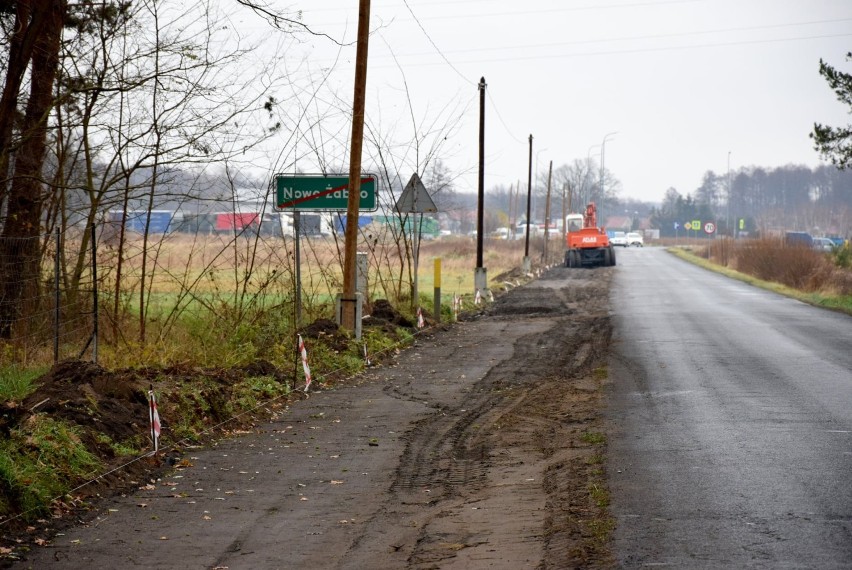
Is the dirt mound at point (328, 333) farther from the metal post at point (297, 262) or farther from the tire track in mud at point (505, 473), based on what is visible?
the tire track in mud at point (505, 473)

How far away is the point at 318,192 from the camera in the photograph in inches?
762

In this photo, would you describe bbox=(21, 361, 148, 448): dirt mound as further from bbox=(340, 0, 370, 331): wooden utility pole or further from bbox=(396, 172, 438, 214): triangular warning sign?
bbox=(396, 172, 438, 214): triangular warning sign

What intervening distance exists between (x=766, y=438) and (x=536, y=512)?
13.0 feet

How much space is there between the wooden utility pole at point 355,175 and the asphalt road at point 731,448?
15.9 feet

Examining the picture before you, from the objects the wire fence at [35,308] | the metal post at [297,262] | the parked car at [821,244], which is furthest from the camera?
the parked car at [821,244]

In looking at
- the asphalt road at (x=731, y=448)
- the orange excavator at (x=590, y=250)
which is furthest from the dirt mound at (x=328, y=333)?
the orange excavator at (x=590, y=250)

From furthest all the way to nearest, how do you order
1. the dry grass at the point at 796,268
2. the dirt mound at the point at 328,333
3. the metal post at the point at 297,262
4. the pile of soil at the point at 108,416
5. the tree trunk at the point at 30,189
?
the dry grass at the point at 796,268 < the metal post at the point at 297,262 < the dirt mound at the point at 328,333 < the tree trunk at the point at 30,189 < the pile of soil at the point at 108,416

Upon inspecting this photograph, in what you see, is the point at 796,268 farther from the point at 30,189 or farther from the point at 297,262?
the point at 30,189

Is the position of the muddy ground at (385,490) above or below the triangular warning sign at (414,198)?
below

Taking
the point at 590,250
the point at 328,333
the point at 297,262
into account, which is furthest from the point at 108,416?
the point at 590,250

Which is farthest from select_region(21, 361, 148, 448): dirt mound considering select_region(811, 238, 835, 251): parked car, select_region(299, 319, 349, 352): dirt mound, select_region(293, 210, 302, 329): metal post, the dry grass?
select_region(811, 238, 835, 251): parked car

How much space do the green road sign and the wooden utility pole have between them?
332 millimetres

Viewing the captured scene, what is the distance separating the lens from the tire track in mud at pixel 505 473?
22.0 ft

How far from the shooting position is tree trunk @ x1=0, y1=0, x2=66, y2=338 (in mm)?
14240
